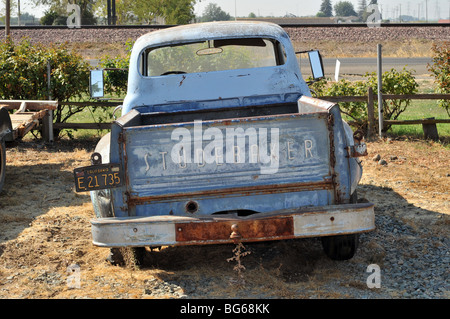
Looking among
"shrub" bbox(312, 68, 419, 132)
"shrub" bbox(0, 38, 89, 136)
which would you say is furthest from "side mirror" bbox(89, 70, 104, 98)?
"shrub" bbox(312, 68, 419, 132)

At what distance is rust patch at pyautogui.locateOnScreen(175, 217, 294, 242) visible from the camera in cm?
441

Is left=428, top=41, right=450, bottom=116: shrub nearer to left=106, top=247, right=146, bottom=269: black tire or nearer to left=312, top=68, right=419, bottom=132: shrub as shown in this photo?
left=312, top=68, right=419, bottom=132: shrub

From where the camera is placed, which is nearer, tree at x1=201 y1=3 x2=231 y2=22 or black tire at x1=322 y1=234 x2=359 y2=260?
black tire at x1=322 y1=234 x2=359 y2=260

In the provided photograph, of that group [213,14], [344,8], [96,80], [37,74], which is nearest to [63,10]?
[37,74]

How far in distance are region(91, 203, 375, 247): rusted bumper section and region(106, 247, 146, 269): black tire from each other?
723mm

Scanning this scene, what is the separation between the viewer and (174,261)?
546 cm

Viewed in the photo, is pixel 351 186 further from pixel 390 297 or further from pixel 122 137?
pixel 122 137

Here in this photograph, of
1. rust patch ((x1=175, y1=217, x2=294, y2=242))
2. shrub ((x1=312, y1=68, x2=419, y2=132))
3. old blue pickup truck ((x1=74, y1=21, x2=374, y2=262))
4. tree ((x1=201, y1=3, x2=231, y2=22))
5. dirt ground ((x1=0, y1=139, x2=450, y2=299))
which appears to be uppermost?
tree ((x1=201, y1=3, x2=231, y2=22))

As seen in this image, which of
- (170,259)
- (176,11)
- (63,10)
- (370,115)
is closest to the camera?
(170,259)

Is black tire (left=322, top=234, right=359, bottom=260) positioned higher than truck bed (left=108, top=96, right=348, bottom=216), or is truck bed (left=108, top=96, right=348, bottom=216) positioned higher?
truck bed (left=108, top=96, right=348, bottom=216)

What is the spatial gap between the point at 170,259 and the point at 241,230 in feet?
4.31

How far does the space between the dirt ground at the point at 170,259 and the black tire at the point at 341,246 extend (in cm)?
9

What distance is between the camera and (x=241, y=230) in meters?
4.42

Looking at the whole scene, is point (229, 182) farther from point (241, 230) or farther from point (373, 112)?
point (373, 112)
